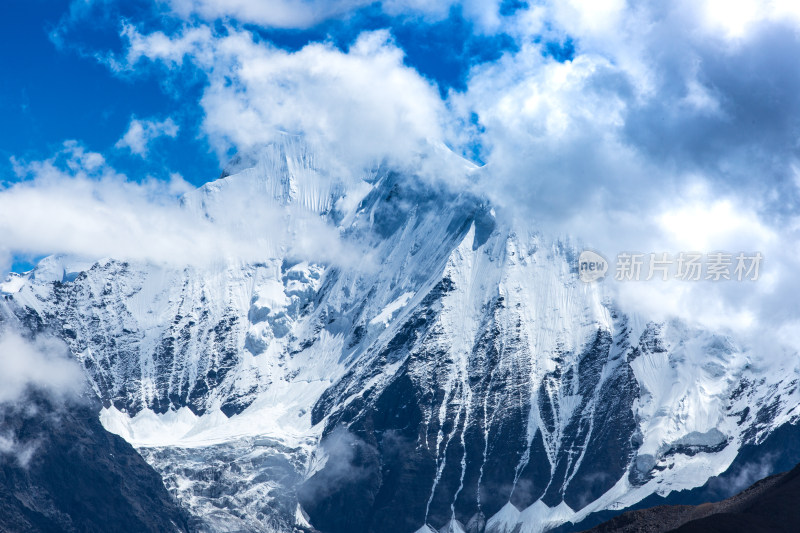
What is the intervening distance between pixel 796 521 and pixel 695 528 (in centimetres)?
1706

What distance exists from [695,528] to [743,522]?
26.3ft

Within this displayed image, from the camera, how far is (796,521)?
197 meters

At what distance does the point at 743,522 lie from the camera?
195 m

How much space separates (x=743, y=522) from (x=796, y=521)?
29.8ft

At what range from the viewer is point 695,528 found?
194m
